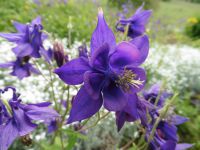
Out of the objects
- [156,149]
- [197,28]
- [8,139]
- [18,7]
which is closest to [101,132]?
[156,149]

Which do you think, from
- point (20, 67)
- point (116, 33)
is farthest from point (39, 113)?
point (116, 33)

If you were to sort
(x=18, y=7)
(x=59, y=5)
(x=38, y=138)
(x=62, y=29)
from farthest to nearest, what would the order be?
(x=59, y=5), (x=18, y=7), (x=62, y=29), (x=38, y=138)

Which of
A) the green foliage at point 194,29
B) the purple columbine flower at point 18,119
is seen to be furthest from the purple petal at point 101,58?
the green foliage at point 194,29

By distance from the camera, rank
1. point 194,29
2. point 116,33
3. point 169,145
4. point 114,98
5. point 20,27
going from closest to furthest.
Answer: point 114,98, point 169,145, point 20,27, point 116,33, point 194,29

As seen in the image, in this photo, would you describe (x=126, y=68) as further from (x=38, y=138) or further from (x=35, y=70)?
(x=38, y=138)

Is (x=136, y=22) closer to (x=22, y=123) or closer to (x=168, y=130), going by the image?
(x=168, y=130)

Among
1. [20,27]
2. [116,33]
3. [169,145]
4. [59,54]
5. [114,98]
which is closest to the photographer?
[114,98]
